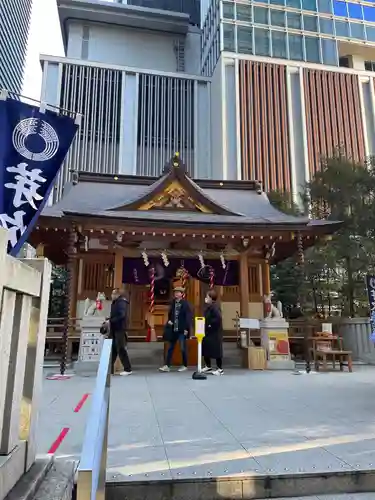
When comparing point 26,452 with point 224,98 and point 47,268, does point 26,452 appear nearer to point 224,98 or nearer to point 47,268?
point 47,268

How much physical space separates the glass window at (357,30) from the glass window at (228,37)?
13961 mm

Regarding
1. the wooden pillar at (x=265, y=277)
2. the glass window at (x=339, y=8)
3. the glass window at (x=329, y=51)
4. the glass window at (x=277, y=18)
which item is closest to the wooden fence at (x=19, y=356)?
the wooden pillar at (x=265, y=277)

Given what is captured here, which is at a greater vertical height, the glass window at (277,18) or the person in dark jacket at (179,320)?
the glass window at (277,18)

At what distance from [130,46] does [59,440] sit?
53.7 meters

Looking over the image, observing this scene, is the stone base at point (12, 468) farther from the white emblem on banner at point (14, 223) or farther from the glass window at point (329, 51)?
the glass window at point (329, 51)

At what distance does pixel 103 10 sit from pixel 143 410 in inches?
2057

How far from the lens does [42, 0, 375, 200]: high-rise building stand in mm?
35844

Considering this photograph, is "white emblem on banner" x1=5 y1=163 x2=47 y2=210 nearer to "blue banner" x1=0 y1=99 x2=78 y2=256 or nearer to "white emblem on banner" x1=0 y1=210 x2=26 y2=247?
"blue banner" x1=0 y1=99 x2=78 y2=256

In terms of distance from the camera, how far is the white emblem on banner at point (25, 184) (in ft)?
14.6

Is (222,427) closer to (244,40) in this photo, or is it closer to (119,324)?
(119,324)

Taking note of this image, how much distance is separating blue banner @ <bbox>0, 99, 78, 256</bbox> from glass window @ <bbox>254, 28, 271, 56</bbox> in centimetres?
3971

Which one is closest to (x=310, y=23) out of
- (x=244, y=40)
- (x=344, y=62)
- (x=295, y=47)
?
(x=295, y=47)

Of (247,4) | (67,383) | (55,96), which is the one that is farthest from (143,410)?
(247,4)

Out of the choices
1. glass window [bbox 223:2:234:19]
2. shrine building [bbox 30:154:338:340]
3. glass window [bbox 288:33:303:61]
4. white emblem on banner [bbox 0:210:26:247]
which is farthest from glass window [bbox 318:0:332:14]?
white emblem on banner [bbox 0:210:26:247]
